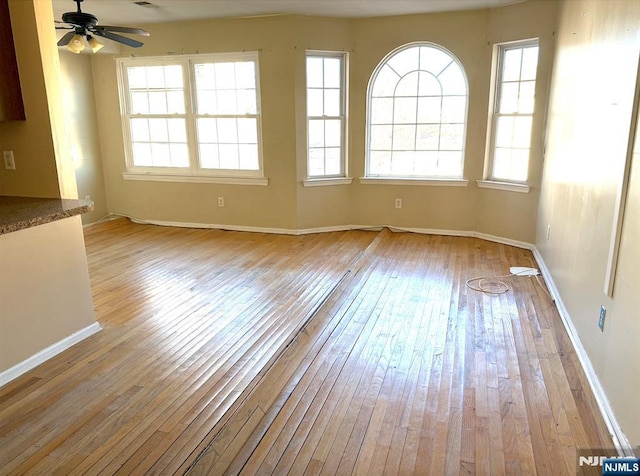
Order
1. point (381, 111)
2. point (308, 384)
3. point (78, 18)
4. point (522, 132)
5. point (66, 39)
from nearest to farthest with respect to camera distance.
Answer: point (308, 384), point (78, 18), point (66, 39), point (522, 132), point (381, 111)

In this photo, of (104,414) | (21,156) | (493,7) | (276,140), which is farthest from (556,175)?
(21,156)

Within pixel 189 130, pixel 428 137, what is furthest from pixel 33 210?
pixel 428 137

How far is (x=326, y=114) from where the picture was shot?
5.63 metres

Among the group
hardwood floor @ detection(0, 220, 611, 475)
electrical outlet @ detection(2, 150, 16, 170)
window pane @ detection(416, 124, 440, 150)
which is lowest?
hardwood floor @ detection(0, 220, 611, 475)

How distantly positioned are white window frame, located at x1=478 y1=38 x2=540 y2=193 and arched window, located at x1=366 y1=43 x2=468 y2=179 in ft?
0.98

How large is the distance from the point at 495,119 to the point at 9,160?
15.5 ft

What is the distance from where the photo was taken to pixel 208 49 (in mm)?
5543

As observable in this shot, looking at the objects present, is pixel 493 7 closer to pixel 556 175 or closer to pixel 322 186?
pixel 556 175

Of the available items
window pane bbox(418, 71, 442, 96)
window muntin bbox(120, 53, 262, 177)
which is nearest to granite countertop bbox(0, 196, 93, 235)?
window muntin bbox(120, 53, 262, 177)

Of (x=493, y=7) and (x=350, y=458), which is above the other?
(x=493, y=7)

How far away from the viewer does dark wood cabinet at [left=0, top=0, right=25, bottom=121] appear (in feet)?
8.85

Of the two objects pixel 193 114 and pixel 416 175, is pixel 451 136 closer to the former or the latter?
pixel 416 175

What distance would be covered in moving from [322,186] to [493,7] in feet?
9.05

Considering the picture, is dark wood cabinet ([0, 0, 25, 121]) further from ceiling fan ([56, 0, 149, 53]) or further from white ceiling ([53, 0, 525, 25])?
white ceiling ([53, 0, 525, 25])
